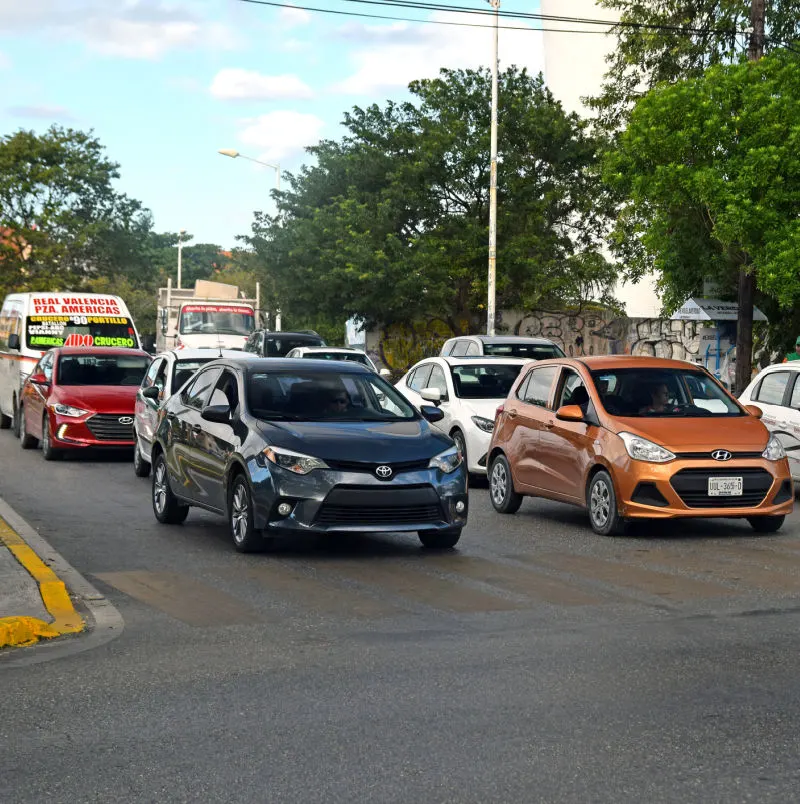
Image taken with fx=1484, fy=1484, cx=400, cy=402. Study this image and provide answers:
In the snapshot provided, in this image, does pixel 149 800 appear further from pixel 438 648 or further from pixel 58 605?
pixel 58 605

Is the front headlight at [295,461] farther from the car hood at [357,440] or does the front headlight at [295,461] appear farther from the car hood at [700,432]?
the car hood at [700,432]

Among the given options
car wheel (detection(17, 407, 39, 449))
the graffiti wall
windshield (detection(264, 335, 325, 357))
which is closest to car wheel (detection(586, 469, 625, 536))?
car wheel (detection(17, 407, 39, 449))

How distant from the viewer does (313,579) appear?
1042 cm

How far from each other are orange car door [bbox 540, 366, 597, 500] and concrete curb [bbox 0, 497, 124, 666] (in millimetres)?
4891

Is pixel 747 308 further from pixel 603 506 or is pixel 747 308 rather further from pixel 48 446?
pixel 603 506

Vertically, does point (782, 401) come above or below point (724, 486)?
above

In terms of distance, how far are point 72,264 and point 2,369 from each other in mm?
43147

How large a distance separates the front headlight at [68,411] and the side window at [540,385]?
8006 mm

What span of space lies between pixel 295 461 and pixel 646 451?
3.39 metres

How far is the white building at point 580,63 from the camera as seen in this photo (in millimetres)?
76688

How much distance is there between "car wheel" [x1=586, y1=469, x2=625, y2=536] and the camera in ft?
42.8

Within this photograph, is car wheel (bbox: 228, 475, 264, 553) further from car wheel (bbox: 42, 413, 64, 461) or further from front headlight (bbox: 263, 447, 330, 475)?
car wheel (bbox: 42, 413, 64, 461)

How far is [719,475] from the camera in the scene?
12.9m

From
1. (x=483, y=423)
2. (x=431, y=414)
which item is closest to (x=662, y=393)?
(x=431, y=414)
